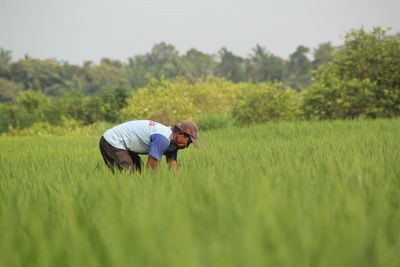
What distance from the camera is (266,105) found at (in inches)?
442

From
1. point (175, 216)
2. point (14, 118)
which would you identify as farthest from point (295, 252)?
point (14, 118)

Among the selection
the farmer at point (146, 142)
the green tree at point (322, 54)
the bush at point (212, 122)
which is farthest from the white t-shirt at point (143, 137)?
the green tree at point (322, 54)

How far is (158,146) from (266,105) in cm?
864

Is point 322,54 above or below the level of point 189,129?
above

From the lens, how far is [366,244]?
43.7 inches

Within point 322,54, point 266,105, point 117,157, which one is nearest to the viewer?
point 117,157

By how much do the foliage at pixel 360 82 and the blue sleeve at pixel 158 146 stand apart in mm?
8173

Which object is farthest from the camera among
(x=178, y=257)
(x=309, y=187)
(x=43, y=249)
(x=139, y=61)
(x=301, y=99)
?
(x=139, y=61)

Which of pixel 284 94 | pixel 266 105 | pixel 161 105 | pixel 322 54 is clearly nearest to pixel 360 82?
pixel 284 94

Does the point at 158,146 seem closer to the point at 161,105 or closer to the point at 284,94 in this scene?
the point at 284,94

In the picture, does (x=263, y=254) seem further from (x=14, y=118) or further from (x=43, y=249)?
(x=14, y=118)

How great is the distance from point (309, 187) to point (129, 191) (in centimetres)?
91

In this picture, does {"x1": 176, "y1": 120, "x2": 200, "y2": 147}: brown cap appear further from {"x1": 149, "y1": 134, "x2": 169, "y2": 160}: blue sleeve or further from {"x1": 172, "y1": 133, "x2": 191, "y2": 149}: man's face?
{"x1": 149, "y1": 134, "x2": 169, "y2": 160}: blue sleeve

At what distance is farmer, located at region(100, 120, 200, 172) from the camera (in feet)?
9.73
